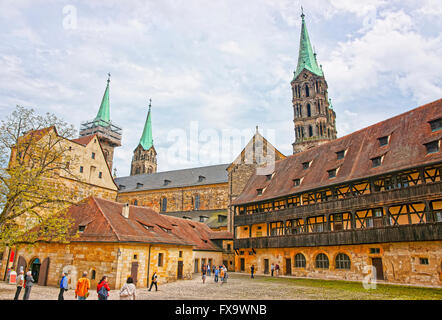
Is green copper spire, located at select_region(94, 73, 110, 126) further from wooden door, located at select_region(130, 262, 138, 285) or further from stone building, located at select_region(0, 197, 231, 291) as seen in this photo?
wooden door, located at select_region(130, 262, 138, 285)

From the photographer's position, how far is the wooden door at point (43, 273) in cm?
2089

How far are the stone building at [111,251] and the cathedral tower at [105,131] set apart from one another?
142ft

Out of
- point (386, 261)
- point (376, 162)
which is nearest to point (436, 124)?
point (376, 162)

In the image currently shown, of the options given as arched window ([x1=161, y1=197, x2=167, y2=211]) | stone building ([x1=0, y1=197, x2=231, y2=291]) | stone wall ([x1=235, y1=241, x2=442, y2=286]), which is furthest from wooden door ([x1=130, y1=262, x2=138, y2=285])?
arched window ([x1=161, y1=197, x2=167, y2=211])

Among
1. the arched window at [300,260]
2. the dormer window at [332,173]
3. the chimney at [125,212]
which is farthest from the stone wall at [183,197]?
the chimney at [125,212]

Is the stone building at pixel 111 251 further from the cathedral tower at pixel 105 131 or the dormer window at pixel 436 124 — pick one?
the cathedral tower at pixel 105 131

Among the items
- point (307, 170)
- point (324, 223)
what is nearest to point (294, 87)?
point (307, 170)

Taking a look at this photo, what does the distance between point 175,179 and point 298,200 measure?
32.5 meters

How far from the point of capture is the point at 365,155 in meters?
24.9

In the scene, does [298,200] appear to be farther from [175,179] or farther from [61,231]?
[175,179]

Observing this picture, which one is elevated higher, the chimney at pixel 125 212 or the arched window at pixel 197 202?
the arched window at pixel 197 202

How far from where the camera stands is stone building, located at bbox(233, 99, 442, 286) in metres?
19.9

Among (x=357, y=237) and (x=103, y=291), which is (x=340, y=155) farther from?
(x=103, y=291)

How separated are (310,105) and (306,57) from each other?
36.3ft
